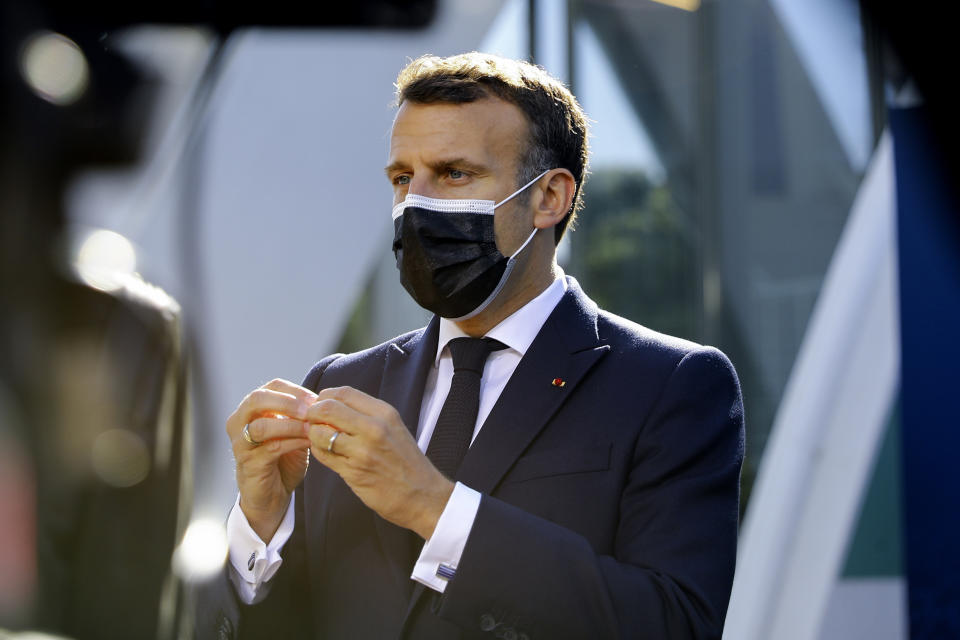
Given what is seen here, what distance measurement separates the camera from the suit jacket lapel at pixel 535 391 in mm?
1829

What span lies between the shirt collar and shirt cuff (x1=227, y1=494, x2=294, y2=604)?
21.3 inches

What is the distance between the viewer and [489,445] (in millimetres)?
1846

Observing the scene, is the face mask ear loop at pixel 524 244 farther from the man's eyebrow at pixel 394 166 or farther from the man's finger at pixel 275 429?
the man's finger at pixel 275 429

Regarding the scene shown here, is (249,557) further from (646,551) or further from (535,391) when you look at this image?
(646,551)

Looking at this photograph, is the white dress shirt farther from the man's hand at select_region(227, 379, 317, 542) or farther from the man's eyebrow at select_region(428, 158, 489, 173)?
the man's eyebrow at select_region(428, 158, 489, 173)

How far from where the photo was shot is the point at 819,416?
4.29 meters

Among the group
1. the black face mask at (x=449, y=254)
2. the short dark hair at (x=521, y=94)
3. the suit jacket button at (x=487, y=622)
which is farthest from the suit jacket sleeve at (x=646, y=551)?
the short dark hair at (x=521, y=94)

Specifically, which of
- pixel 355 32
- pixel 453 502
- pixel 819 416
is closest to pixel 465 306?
pixel 453 502

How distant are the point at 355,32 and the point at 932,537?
2924 millimetres

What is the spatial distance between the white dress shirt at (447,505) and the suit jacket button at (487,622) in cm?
9

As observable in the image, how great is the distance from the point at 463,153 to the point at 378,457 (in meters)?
0.78

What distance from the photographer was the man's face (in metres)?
2.03

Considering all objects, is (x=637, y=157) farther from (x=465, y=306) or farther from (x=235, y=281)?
(x=465, y=306)

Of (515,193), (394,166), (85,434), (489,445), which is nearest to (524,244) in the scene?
(515,193)
